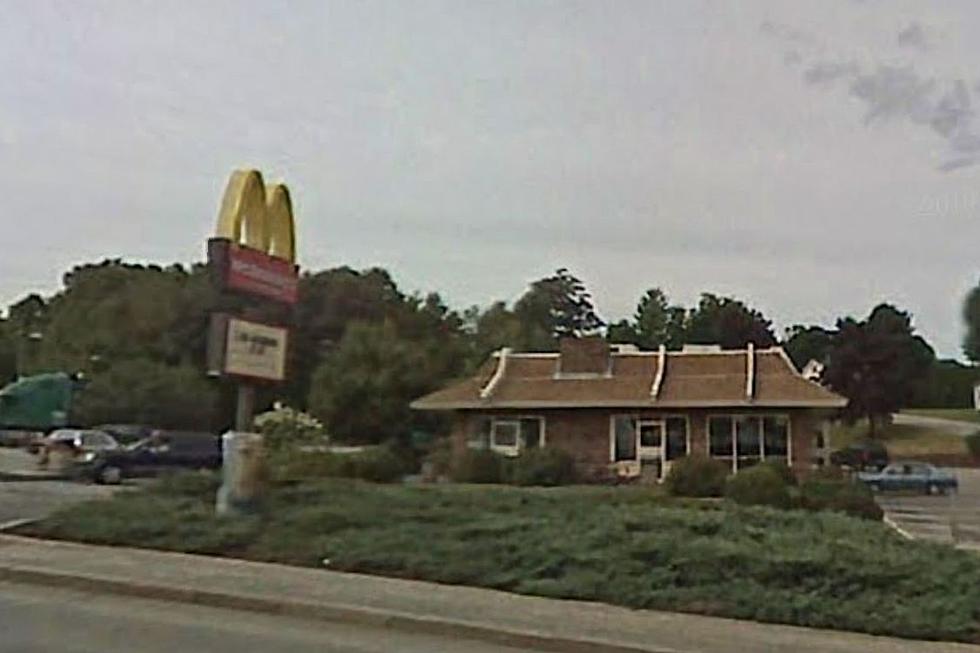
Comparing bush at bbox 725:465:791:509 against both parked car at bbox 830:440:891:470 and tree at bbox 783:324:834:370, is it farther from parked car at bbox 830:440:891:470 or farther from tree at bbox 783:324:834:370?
tree at bbox 783:324:834:370

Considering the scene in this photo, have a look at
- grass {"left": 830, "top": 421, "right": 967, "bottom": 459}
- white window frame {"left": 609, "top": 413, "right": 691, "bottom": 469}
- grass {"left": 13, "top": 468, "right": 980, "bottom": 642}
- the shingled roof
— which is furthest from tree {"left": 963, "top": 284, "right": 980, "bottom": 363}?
grass {"left": 13, "top": 468, "right": 980, "bottom": 642}

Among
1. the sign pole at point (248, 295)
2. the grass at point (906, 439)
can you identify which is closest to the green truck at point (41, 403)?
the sign pole at point (248, 295)

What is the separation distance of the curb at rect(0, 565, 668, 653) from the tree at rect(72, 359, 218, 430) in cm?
4478

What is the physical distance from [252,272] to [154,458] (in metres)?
20.7

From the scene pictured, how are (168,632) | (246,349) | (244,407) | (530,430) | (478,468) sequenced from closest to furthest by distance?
(168,632)
(246,349)
(244,407)
(478,468)
(530,430)

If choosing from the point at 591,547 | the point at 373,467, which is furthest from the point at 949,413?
the point at 591,547

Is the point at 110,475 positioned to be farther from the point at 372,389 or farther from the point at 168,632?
the point at 168,632

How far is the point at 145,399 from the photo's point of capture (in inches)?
2286

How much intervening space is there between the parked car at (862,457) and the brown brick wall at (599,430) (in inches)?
624

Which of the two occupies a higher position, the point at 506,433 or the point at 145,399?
the point at 145,399

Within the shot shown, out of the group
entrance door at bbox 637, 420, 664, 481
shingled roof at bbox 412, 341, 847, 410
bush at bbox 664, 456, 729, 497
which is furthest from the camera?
entrance door at bbox 637, 420, 664, 481

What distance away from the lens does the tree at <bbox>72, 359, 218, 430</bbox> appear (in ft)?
189

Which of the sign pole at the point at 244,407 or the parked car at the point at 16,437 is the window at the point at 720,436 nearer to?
the sign pole at the point at 244,407

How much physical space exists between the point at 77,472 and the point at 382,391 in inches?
697
